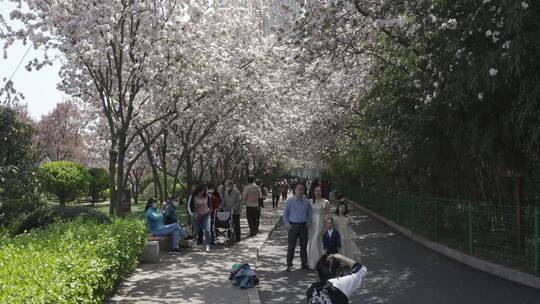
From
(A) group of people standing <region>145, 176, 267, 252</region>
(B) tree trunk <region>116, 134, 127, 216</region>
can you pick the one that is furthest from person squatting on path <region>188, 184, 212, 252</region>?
(B) tree trunk <region>116, 134, 127, 216</region>

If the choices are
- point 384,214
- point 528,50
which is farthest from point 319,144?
point 528,50

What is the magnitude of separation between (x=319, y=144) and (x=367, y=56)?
1627 cm

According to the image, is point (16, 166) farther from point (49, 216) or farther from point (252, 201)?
point (252, 201)

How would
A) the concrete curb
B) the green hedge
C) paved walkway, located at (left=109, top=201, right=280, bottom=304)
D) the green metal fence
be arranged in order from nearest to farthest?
the green hedge
paved walkway, located at (left=109, top=201, right=280, bottom=304)
the concrete curb
the green metal fence

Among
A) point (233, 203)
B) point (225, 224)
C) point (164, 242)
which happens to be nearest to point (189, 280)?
point (164, 242)

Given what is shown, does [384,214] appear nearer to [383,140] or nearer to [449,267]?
[383,140]

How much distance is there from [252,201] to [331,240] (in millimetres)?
7912

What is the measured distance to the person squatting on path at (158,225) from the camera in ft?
43.4

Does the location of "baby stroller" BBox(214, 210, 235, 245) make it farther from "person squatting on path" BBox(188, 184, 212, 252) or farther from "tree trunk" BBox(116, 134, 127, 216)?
"tree trunk" BBox(116, 134, 127, 216)

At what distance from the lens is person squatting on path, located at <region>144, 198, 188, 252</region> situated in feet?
43.4

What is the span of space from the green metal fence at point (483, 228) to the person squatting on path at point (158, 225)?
21.0 ft

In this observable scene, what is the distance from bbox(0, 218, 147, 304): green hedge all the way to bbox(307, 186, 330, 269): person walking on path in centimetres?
326

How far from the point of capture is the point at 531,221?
32.6ft

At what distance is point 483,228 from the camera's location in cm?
1212
